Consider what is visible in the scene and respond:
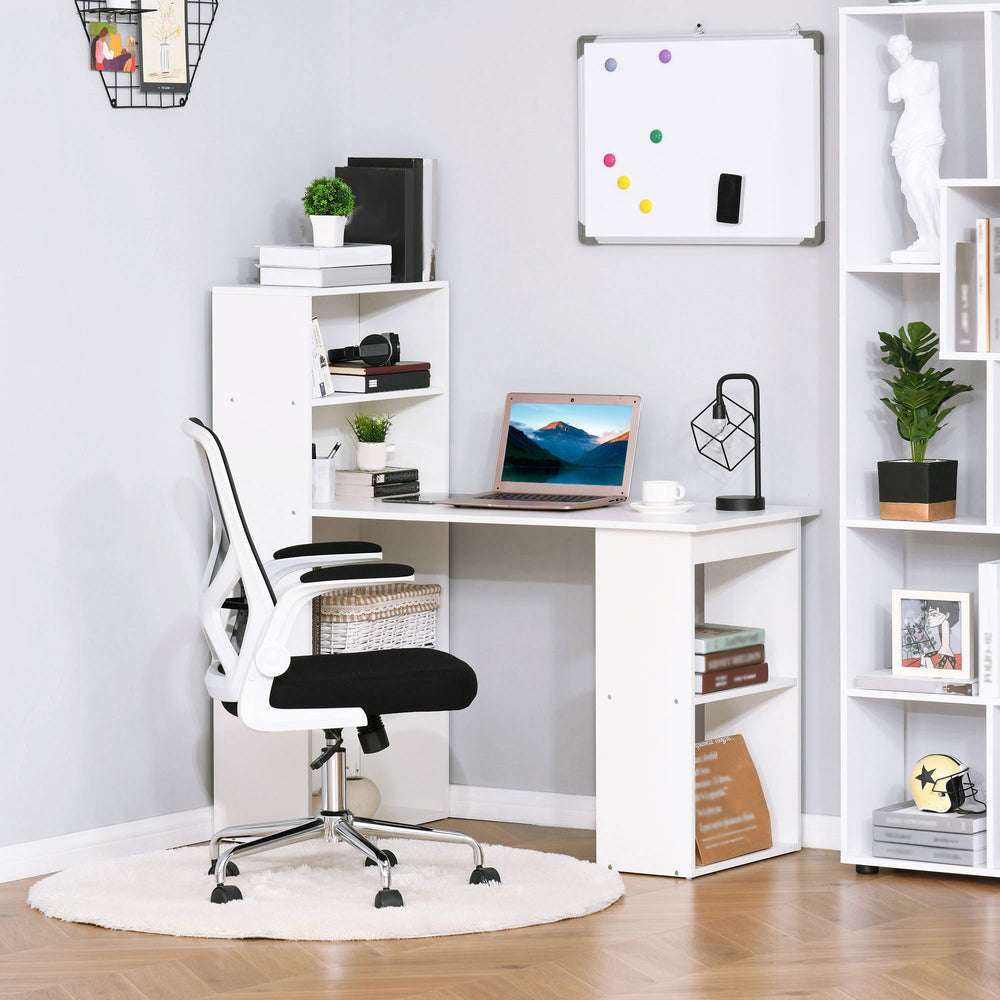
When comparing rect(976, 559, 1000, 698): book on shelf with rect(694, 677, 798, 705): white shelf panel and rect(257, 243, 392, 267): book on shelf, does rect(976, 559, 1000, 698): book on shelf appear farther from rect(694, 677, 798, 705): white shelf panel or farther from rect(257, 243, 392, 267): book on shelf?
rect(257, 243, 392, 267): book on shelf

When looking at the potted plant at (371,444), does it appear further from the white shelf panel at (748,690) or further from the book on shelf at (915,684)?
the book on shelf at (915,684)

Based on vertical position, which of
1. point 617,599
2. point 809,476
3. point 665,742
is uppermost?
point 809,476

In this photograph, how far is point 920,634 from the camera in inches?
167

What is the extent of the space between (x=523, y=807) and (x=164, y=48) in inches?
84.4

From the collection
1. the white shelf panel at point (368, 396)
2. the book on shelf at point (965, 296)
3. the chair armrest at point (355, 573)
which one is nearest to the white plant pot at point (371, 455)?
the white shelf panel at point (368, 396)

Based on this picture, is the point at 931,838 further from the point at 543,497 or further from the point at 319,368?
the point at 319,368

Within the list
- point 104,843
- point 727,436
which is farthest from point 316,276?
point 104,843

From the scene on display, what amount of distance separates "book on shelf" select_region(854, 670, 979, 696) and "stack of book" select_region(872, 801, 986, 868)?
0.95 ft

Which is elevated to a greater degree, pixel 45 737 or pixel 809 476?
pixel 809 476

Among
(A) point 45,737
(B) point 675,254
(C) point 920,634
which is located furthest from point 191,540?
(C) point 920,634

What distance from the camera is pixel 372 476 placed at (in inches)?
184

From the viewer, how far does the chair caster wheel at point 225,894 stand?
3854 mm

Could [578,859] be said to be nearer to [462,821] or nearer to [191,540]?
[462,821]

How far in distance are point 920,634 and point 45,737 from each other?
2035mm
